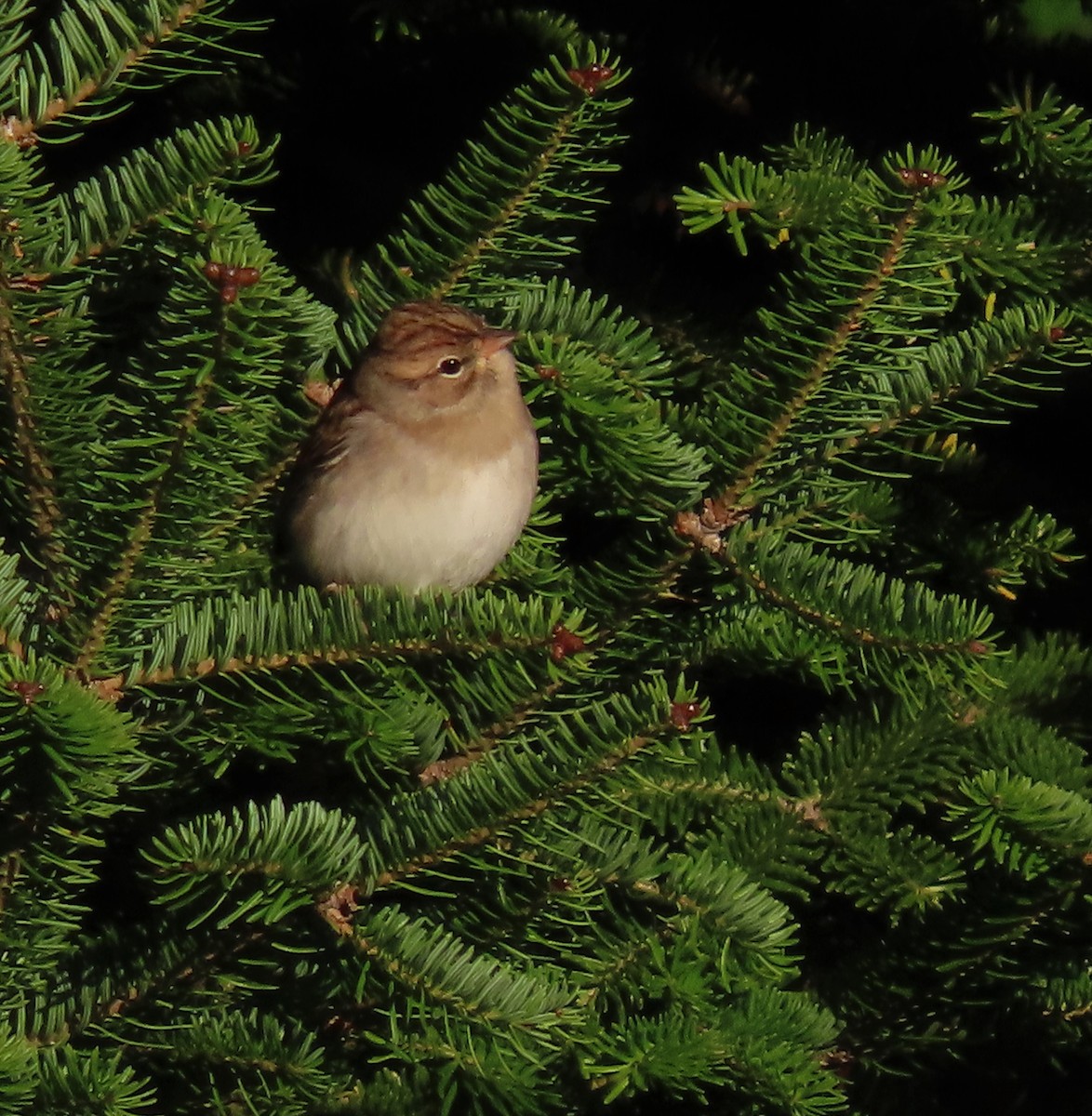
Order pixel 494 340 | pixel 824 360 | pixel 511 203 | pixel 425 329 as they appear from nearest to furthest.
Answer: pixel 824 360 → pixel 511 203 → pixel 494 340 → pixel 425 329

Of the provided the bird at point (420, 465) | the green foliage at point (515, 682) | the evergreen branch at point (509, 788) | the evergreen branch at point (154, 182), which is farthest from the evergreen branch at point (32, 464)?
the bird at point (420, 465)

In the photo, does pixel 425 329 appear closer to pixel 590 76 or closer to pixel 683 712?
pixel 590 76

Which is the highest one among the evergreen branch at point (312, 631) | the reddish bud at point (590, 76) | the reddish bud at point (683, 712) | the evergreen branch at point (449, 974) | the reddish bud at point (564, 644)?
the reddish bud at point (590, 76)

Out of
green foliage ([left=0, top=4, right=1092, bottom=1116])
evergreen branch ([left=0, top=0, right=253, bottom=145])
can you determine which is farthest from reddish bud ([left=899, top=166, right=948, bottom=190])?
evergreen branch ([left=0, top=0, right=253, bottom=145])

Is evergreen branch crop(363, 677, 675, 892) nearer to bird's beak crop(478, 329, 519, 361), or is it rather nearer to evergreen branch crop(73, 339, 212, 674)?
evergreen branch crop(73, 339, 212, 674)

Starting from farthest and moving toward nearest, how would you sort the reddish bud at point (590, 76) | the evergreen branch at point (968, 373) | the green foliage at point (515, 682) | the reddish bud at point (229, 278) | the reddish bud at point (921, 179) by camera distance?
1. the evergreen branch at point (968, 373)
2. the reddish bud at point (590, 76)
3. the reddish bud at point (921, 179)
4. the green foliage at point (515, 682)
5. the reddish bud at point (229, 278)

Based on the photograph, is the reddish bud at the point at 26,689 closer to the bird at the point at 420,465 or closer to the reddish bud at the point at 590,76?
the reddish bud at the point at 590,76

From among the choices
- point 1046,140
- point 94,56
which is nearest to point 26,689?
point 94,56
